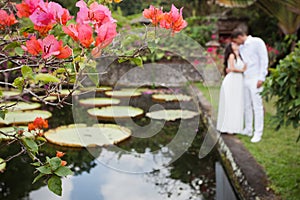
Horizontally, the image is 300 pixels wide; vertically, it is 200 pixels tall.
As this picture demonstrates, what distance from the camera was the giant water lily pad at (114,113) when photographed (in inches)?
248

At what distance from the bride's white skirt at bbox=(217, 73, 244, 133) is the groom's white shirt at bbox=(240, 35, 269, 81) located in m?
0.16

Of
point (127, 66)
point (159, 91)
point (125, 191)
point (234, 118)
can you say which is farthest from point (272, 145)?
point (127, 66)

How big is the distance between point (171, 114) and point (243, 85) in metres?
2.09

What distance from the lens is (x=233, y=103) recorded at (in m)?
4.76

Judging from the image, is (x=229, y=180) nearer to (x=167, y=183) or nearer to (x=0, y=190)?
(x=167, y=183)

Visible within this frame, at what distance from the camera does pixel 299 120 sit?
2869mm

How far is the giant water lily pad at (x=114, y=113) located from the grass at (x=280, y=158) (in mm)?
2266

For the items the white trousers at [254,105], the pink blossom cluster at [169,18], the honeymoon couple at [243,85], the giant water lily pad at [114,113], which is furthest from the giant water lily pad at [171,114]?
the pink blossom cluster at [169,18]

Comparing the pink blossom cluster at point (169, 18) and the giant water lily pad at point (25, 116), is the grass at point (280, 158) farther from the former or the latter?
the giant water lily pad at point (25, 116)

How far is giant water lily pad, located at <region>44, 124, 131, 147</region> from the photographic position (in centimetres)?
468

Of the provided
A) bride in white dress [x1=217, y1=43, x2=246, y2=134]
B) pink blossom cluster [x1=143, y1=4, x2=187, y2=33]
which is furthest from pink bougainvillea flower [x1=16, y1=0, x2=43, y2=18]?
bride in white dress [x1=217, y1=43, x2=246, y2=134]

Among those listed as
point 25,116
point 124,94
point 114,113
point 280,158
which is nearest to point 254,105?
point 280,158

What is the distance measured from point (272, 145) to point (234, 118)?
68 centimetres

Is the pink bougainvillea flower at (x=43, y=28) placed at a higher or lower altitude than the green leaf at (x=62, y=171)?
higher
